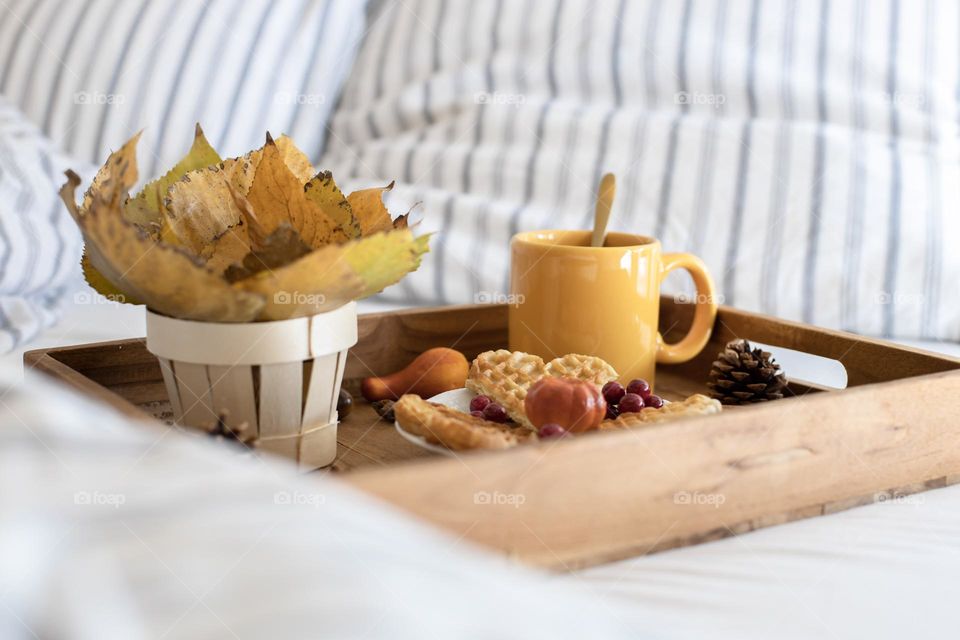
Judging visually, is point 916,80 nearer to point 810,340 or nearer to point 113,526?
point 810,340

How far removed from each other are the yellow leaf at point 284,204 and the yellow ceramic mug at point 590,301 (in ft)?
0.77

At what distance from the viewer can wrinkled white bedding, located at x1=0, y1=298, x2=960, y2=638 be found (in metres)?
0.42

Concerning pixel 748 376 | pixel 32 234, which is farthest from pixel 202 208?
pixel 32 234

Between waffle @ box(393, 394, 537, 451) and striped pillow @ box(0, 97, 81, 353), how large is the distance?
600 mm

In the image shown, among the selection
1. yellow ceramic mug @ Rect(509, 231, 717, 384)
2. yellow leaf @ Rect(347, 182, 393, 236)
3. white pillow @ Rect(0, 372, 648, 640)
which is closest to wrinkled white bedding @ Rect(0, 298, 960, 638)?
white pillow @ Rect(0, 372, 648, 640)

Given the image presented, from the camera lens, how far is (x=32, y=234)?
1169mm

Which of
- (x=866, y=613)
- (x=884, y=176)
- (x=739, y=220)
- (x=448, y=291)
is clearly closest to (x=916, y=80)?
(x=884, y=176)

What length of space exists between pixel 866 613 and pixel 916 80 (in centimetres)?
84

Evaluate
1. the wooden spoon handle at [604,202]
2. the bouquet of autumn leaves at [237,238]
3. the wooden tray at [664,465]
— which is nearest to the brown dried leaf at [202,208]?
the bouquet of autumn leaves at [237,238]

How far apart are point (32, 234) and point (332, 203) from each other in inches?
25.5

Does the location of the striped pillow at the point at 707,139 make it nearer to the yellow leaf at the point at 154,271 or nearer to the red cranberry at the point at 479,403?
the red cranberry at the point at 479,403

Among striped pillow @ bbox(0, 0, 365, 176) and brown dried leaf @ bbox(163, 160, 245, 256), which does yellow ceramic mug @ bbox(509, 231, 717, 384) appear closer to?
brown dried leaf @ bbox(163, 160, 245, 256)

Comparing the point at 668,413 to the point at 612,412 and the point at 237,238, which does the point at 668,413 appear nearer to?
the point at 612,412

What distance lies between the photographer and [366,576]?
17.3 inches
